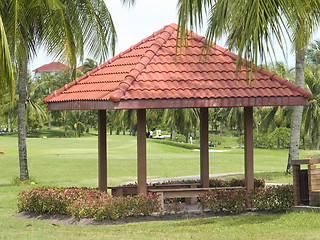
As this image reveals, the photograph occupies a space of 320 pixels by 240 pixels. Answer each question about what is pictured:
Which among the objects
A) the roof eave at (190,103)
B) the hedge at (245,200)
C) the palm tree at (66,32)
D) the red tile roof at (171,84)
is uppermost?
the palm tree at (66,32)

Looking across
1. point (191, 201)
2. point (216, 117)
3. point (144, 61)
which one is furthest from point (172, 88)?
point (216, 117)

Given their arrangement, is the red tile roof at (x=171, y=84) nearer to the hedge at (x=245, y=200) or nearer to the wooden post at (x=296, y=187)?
the wooden post at (x=296, y=187)

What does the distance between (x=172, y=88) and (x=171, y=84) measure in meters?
0.23

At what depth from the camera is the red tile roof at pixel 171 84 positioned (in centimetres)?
1379

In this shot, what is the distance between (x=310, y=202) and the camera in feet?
45.3

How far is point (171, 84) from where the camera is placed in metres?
14.4

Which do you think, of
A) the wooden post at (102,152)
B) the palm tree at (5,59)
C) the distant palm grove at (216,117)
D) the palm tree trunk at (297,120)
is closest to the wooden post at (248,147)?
the wooden post at (102,152)

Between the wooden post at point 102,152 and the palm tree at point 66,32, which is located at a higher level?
the palm tree at point 66,32

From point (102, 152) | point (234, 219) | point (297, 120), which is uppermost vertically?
point (297, 120)

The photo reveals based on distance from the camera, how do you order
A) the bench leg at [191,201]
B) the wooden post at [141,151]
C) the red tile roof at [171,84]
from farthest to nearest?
1. the bench leg at [191,201]
2. the wooden post at [141,151]
3. the red tile roof at [171,84]

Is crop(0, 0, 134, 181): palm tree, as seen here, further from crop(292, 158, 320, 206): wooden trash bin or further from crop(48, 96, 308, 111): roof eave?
crop(292, 158, 320, 206): wooden trash bin

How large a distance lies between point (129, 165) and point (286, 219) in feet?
74.2

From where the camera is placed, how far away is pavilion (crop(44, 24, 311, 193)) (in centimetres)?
1383

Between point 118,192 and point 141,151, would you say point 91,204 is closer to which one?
point 141,151
